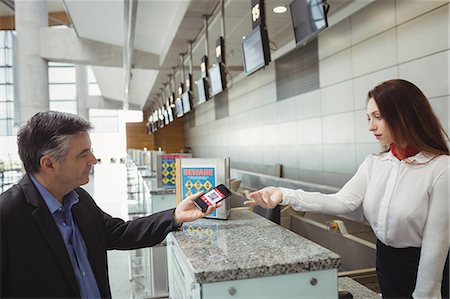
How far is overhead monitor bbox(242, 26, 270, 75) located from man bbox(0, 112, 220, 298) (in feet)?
9.22

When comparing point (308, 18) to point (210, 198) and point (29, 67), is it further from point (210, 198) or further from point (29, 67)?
point (29, 67)

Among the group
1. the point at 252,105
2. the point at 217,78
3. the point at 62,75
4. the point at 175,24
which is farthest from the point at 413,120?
the point at 62,75

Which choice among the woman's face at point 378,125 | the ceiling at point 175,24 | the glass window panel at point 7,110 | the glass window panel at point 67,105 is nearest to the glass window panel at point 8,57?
the ceiling at point 175,24

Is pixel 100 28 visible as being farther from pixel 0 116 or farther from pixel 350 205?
pixel 350 205

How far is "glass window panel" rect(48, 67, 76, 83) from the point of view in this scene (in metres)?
23.2

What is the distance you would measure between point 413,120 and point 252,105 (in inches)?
345

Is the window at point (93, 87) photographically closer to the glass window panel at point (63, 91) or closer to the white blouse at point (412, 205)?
the glass window panel at point (63, 91)

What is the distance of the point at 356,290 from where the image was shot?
5.28ft

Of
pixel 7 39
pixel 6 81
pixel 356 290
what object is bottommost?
pixel 356 290

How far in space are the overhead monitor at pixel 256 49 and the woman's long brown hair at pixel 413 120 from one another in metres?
2.62

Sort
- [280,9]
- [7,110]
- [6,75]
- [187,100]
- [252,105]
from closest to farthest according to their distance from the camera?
1. [280,9]
2. [187,100]
3. [7,110]
4. [252,105]
5. [6,75]

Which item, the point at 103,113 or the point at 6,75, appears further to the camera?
the point at 103,113

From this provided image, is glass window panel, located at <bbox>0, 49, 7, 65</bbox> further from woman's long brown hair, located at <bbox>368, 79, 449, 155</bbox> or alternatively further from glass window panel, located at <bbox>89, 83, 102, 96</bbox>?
glass window panel, located at <bbox>89, 83, 102, 96</bbox>

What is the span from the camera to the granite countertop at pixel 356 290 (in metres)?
1.53
